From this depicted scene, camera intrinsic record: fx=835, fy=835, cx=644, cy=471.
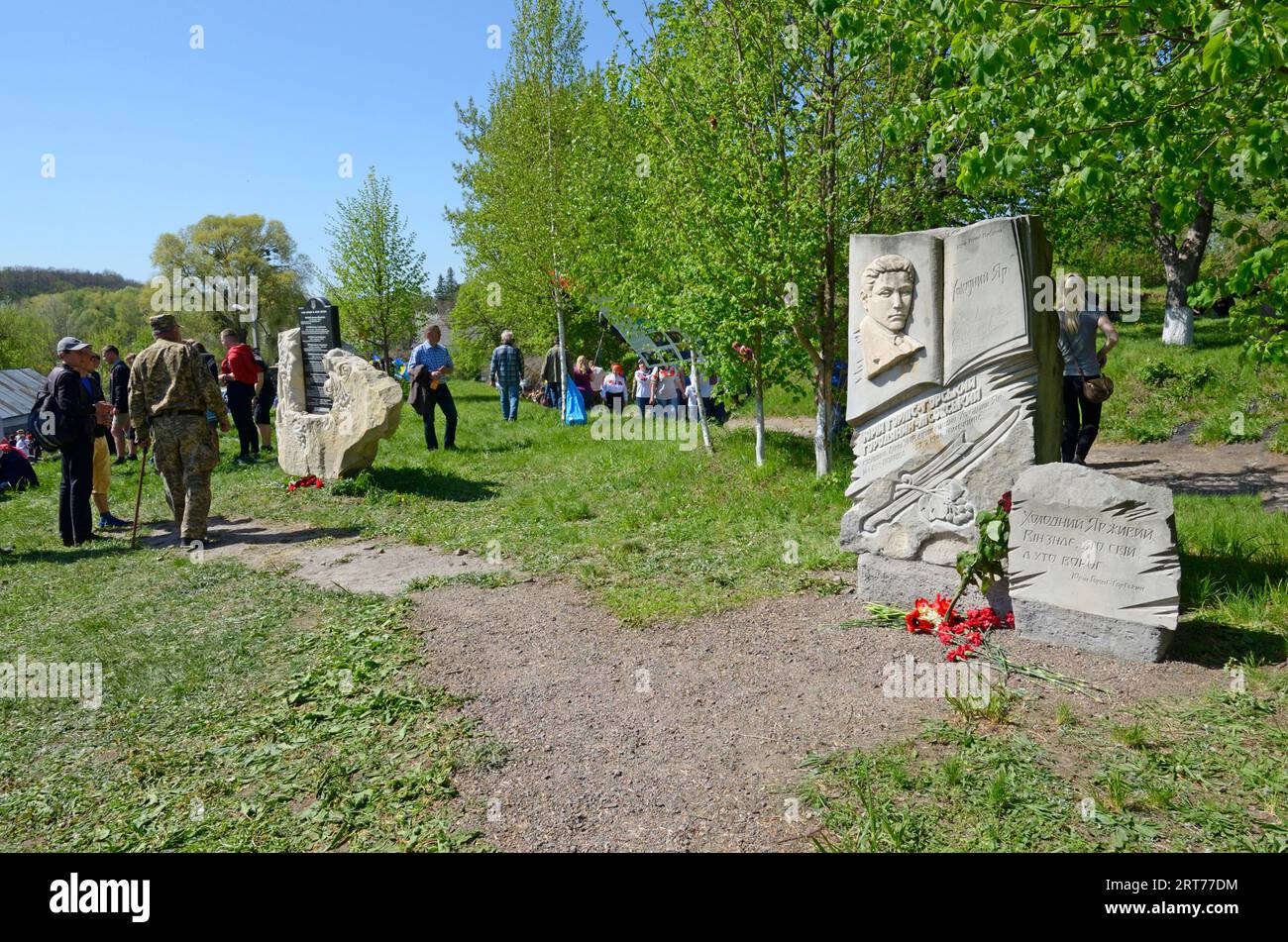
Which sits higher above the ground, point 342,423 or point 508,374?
point 508,374

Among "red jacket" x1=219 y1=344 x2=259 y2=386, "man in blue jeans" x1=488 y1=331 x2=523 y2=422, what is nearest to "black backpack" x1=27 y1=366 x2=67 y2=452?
"red jacket" x1=219 y1=344 x2=259 y2=386

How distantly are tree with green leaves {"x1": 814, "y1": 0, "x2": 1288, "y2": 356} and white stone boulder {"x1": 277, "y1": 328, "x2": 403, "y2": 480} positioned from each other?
22.9ft

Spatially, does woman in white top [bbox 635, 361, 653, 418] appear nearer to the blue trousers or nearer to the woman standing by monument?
the blue trousers

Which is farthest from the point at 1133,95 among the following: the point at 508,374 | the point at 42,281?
the point at 42,281

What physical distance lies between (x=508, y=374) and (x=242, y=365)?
6061 millimetres

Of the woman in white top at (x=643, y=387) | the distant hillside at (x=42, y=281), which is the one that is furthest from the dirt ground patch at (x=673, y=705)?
the distant hillside at (x=42, y=281)

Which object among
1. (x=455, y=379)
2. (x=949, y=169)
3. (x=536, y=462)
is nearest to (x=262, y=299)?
(x=455, y=379)

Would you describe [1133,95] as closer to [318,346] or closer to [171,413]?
[171,413]

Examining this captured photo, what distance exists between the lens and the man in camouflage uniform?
8.52 m

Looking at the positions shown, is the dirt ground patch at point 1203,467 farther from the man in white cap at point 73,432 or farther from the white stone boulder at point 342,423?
the man in white cap at point 73,432

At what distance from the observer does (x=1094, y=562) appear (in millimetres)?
5031

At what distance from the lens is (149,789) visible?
411cm

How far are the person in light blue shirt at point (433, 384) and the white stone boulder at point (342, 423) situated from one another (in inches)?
72.4
